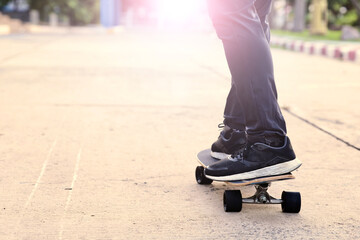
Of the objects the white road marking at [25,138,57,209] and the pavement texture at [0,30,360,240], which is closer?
the pavement texture at [0,30,360,240]

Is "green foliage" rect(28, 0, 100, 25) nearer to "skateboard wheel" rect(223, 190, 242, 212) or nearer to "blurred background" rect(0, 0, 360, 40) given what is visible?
"blurred background" rect(0, 0, 360, 40)

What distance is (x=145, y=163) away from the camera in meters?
4.01

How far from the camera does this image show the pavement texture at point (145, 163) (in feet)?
9.24

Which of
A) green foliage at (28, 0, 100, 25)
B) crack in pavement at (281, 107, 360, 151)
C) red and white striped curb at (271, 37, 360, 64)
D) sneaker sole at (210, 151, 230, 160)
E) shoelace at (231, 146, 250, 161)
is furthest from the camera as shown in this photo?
green foliage at (28, 0, 100, 25)

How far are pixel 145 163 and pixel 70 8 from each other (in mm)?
46675

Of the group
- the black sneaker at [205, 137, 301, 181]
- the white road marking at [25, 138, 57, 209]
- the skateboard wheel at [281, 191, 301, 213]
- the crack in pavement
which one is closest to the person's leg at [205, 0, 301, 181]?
the black sneaker at [205, 137, 301, 181]

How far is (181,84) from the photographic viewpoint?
8.69 meters

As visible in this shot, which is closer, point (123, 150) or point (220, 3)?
point (220, 3)

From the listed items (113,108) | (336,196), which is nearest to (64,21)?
(113,108)

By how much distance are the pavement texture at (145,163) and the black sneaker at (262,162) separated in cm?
17

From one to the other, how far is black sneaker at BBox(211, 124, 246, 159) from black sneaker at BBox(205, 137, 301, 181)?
0.88 ft

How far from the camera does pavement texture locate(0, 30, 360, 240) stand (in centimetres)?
282

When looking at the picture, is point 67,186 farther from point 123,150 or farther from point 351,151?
point 351,151

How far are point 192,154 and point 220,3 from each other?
146 cm
